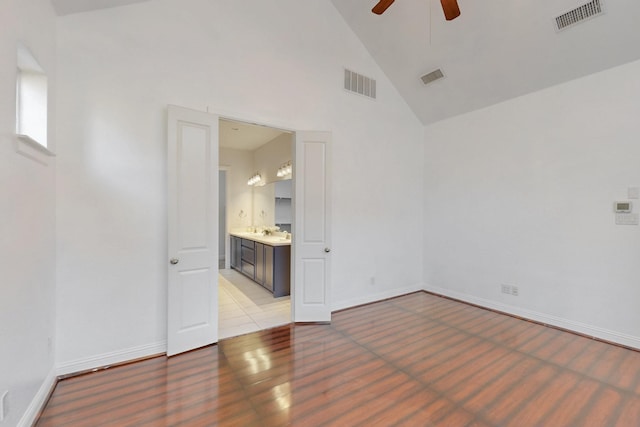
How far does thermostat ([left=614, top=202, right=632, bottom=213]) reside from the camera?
292 cm

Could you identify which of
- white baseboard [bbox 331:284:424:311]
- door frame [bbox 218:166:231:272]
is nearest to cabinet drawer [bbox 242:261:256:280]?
door frame [bbox 218:166:231:272]

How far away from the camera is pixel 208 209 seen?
288 centimetres

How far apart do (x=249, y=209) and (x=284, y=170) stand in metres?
2.01

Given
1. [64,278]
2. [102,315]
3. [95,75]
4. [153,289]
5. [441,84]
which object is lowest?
[102,315]

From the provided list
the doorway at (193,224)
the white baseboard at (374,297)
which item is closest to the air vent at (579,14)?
the doorway at (193,224)

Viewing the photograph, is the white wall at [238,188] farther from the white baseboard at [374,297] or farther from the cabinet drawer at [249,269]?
the white baseboard at [374,297]

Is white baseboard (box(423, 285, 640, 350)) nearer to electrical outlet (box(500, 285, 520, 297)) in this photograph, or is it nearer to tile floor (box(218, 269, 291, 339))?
electrical outlet (box(500, 285, 520, 297))

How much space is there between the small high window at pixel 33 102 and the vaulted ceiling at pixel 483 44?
0.65 metres

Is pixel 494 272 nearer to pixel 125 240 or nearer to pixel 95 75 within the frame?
pixel 125 240

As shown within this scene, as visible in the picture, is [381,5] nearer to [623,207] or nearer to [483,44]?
[483,44]

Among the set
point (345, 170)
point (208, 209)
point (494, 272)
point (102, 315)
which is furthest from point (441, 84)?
point (102, 315)

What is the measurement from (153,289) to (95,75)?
200cm

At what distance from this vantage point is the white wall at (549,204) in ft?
9.78

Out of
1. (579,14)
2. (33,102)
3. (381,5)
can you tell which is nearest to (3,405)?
(33,102)
